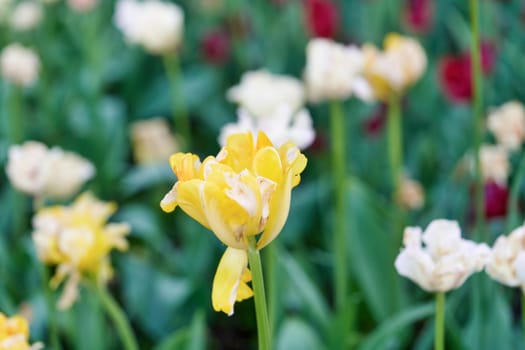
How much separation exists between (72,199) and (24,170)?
0.75m

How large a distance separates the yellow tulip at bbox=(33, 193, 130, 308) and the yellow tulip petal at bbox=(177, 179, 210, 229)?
379 mm

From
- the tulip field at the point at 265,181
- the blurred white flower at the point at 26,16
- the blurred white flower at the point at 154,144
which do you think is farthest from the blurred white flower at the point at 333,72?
the blurred white flower at the point at 26,16

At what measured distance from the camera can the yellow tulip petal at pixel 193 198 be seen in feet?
1.94

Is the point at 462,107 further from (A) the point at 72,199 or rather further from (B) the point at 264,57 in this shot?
(A) the point at 72,199

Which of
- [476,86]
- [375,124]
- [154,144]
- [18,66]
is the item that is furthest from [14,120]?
[476,86]

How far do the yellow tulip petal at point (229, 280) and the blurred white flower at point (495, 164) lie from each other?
0.75 m

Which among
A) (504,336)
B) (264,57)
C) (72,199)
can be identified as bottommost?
(504,336)

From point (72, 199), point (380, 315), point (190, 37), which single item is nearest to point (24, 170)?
point (380, 315)

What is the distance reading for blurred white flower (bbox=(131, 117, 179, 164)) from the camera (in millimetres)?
1949

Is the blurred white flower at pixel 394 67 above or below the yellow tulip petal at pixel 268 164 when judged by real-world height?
above

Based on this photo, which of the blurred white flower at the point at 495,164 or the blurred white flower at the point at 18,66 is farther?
the blurred white flower at the point at 18,66

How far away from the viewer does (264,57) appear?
2.30 metres

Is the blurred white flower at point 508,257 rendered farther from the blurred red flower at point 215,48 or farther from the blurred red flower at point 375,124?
the blurred red flower at point 215,48

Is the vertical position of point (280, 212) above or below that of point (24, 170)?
below
